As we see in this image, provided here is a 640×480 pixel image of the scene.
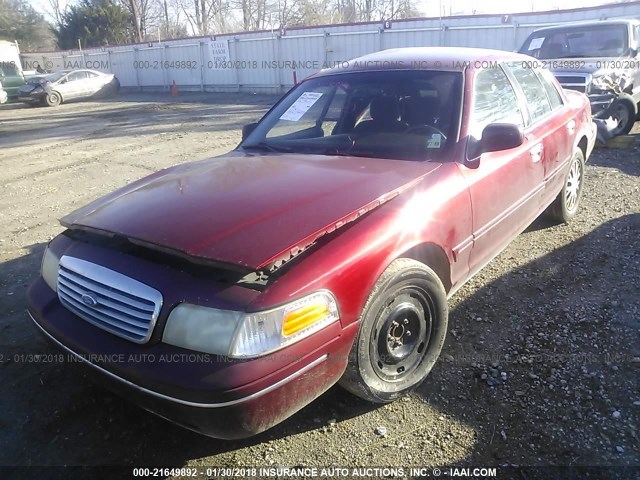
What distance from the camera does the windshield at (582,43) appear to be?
7.97 m

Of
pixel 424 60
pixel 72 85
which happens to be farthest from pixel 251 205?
pixel 72 85

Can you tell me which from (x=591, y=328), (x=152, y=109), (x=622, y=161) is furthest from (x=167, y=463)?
(x=152, y=109)

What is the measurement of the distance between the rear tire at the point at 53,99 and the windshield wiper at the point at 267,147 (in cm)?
2036

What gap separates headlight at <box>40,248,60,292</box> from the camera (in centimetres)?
245

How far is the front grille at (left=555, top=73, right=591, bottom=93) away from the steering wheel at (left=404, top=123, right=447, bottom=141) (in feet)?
18.0

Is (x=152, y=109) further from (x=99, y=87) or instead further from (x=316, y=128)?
(x=316, y=128)

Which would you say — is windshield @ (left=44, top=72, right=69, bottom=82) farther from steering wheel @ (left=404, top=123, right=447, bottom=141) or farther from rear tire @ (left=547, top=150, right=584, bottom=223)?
steering wheel @ (left=404, top=123, right=447, bottom=141)

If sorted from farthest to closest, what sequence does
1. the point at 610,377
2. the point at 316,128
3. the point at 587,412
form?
the point at 316,128, the point at 610,377, the point at 587,412

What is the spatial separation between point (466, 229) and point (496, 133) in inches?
23.6

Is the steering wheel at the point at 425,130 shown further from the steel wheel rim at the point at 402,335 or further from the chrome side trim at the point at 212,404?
the chrome side trim at the point at 212,404

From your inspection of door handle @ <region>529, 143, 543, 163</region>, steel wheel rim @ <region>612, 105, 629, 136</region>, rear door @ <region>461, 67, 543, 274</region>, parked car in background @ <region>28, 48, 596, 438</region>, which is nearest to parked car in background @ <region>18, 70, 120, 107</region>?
parked car in background @ <region>28, 48, 596, 438</region>

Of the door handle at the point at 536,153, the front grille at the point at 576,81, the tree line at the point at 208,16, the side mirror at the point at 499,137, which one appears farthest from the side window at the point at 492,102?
the tree line at the point at 208,16

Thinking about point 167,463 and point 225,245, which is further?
point 167,463

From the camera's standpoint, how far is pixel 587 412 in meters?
2.44
